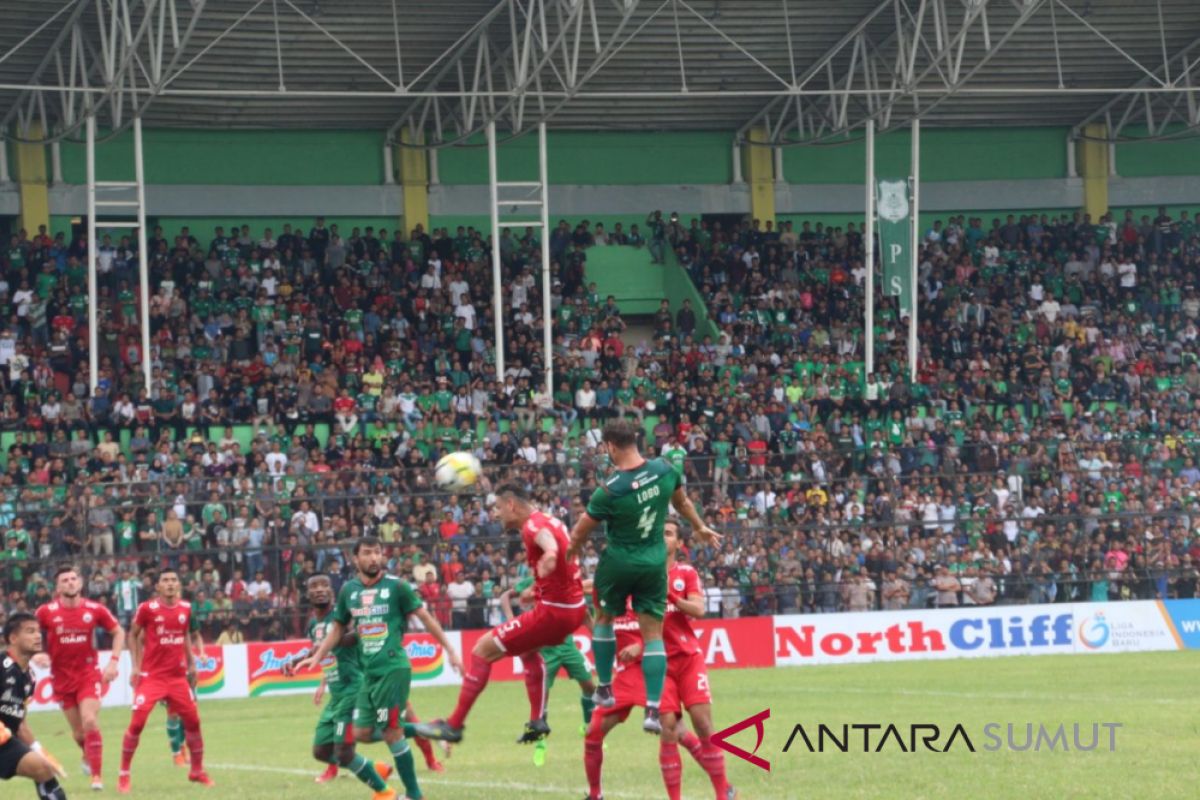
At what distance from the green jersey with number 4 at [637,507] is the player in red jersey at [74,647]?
7.67m

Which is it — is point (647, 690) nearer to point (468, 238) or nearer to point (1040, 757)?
point (1040, 757)

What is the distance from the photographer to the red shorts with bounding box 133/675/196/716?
1844 cm

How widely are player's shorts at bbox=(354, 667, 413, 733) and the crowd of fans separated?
36.1 ft

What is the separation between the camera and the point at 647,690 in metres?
12.7

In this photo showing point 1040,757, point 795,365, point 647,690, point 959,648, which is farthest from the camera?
point 795,365

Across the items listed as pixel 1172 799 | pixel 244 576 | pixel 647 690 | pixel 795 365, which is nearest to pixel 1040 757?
pixel 1172 799

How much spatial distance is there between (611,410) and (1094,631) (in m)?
11.0

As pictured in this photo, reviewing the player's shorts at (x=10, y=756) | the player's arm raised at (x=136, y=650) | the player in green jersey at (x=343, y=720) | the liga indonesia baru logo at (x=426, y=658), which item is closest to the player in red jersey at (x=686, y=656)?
the player in green jersey at (x=343, y=720)

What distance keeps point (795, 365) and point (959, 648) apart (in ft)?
33.8

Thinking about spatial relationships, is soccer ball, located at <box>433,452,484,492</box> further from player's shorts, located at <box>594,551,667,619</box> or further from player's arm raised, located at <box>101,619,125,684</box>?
player's arm raised, located at <box>101,619,125,684</box>

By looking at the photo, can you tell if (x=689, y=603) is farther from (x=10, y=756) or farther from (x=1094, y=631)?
(x=1094, y=631)

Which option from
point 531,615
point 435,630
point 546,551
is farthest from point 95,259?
point 546,551

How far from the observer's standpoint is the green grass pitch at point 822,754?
14930 millimetres

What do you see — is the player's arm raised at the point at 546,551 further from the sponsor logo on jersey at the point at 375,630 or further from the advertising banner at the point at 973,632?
the advertising banner at the point at 973,632
